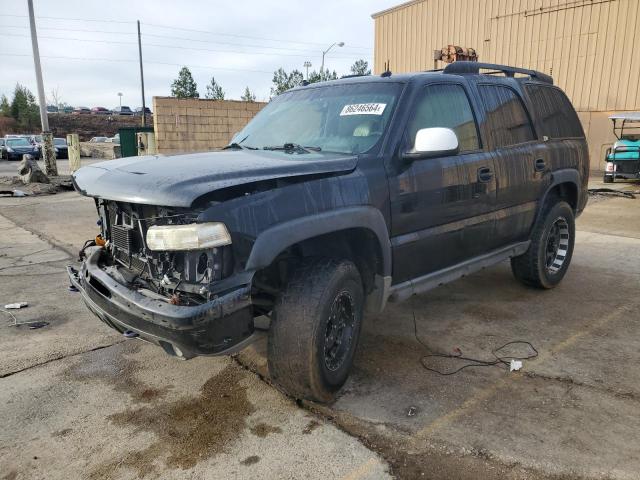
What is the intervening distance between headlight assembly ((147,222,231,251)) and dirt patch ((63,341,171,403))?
4.05 feet

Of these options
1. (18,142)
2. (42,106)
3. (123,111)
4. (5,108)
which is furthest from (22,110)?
(42,106)

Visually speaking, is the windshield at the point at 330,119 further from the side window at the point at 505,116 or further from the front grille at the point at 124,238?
the front grille at the point at 124,238

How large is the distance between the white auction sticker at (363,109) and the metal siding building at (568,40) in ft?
54.3

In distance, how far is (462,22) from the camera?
2042 centimetres

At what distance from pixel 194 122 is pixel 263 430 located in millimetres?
13017

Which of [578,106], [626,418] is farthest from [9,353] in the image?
[578,106]

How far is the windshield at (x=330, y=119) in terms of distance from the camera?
11.0 ft

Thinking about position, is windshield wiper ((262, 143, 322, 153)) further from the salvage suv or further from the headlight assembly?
the headlight assembly

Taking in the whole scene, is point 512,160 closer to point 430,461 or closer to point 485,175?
point 485,175

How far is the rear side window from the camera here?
472 cm

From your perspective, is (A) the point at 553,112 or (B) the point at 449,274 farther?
(A) the point at 553,112

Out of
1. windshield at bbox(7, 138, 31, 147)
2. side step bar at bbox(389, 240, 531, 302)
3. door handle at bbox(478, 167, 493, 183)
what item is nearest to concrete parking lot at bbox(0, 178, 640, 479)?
side step bar at bbox(389, 240, 531, 302)

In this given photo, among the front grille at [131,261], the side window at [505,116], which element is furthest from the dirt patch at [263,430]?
the side window at [505,116]

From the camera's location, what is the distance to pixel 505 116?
4.28 metres
